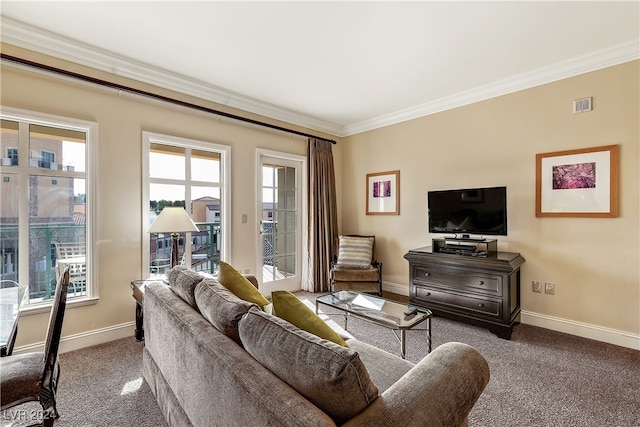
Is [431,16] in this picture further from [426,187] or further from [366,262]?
[366,262]

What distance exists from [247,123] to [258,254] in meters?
1.69

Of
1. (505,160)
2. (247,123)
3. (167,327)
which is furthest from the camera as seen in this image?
(247,123)

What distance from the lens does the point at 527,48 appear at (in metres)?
2.61

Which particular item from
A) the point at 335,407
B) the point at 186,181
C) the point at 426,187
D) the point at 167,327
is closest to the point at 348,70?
the point at 426,187

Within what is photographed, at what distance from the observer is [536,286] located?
3102mm

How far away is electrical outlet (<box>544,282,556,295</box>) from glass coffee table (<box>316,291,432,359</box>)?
146cm

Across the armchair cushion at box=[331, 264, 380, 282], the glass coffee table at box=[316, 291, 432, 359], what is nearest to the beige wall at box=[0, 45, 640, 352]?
the armchair cushion at box=[331, 264, 380, 282]

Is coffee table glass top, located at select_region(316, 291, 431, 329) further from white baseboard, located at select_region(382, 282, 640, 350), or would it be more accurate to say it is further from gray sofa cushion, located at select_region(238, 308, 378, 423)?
white baseboard, located at select_region(382, 282, 640, 350)

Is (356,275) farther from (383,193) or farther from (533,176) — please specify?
(533,176)

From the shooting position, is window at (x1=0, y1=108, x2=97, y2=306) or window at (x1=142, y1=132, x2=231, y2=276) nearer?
window at (x1=0, y1=108, x2=97, y2=306)

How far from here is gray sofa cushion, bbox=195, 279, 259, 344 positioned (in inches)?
48.9

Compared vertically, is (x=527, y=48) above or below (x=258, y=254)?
above

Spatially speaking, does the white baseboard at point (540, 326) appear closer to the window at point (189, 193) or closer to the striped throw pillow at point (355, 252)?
the window at point (189, 193)

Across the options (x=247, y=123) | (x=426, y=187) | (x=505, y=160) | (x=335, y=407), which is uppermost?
(x=247, y=123)
